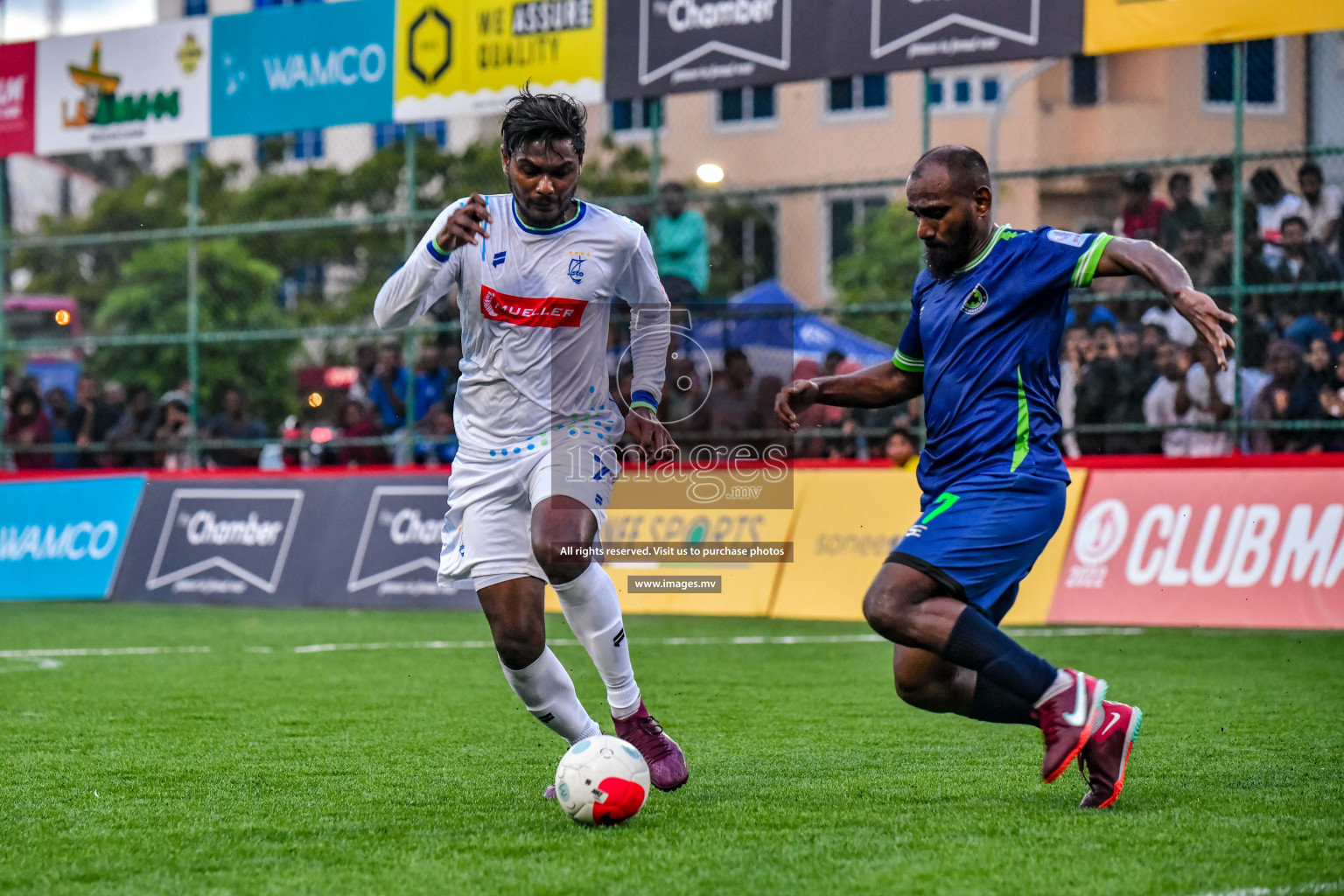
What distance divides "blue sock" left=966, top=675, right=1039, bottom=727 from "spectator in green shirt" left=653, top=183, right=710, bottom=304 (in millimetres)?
8706

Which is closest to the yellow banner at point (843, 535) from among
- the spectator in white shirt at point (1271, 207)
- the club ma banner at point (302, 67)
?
the spectator in white shirt at point (1271, 207)

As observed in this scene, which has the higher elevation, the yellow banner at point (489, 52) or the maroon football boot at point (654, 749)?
the yellow banner at point (489, 52)

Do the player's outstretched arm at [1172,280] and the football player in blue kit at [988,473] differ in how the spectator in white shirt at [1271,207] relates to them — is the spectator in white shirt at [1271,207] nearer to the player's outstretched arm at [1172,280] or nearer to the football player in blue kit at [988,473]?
the football player in blue kit at [988,473]

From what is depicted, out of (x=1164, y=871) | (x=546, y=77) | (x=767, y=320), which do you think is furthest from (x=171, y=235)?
(x=1164, y=871)

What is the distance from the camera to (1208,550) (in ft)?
37.4

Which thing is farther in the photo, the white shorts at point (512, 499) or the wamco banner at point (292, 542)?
the wamco banner at point (292, 542)

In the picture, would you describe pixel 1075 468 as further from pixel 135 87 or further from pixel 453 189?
pixel 453 189

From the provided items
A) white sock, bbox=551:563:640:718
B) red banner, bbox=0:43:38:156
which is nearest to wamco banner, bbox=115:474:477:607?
red banner, bbox=0:43:38:156

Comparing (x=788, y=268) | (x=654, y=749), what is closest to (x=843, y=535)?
(x=654, y=749)

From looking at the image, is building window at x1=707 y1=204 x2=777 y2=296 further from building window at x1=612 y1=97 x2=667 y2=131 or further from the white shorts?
building window at x1=612 y1=97 x2=667 y2=131

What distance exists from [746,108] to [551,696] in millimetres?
23919

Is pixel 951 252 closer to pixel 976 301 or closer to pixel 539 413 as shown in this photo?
pixel 976 301

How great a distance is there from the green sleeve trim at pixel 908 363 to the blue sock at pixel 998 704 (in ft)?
3.62

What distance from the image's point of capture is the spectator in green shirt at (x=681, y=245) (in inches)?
540
